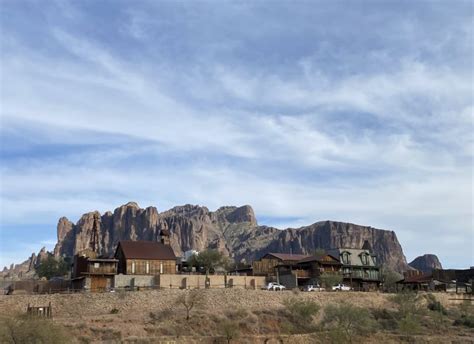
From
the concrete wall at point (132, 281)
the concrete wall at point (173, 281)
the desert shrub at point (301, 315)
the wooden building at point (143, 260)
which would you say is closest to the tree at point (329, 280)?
the concrete wall at point (173, 281)

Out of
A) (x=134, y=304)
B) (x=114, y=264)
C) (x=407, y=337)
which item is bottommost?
(x=407, y=337)

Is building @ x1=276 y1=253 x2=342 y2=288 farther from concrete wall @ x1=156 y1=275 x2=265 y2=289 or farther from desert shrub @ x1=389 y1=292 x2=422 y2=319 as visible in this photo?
desert shrub @ x1=389 y1=292 x2=422 y2=319

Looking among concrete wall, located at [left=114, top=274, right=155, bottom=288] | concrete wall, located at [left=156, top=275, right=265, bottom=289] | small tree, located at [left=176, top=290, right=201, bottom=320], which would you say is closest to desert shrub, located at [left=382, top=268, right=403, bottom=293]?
concrete wall, located at [left=156, top=275, right=265, bottom=289]

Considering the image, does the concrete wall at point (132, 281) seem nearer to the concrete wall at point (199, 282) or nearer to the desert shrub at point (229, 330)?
the concrete wall at point (199, 282)

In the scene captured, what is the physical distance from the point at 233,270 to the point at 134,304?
152ft

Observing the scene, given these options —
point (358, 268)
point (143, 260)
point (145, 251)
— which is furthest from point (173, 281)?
point (358, 268)

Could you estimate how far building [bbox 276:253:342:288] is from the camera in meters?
88.6

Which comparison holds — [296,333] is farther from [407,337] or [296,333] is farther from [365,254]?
[365,254]

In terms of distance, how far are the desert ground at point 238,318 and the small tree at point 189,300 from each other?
0.40 feet

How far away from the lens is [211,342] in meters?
56.2

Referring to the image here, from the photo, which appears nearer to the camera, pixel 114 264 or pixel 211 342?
pixel 211 342

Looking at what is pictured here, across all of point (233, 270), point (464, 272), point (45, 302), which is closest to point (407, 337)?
point (45, 302)

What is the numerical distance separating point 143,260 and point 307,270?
95.5 feet

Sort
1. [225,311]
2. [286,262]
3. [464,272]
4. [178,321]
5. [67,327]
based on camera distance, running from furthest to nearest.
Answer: [464,272] → [286,262] → [225,311] → [178,321] → [67,327]
